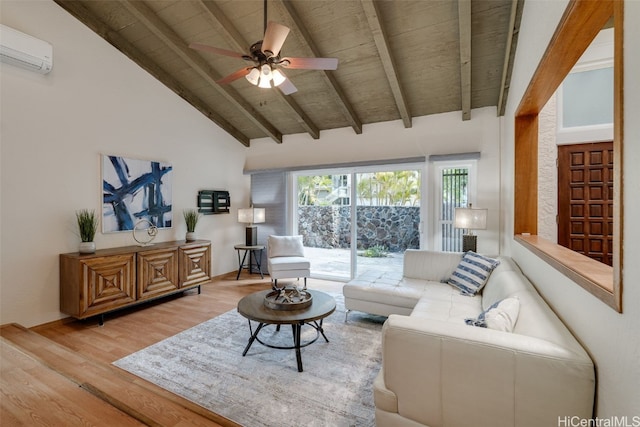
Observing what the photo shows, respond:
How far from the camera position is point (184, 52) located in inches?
143

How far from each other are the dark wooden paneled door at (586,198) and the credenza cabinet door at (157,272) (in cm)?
507

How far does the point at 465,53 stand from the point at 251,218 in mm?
4031

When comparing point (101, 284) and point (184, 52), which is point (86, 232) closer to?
point (101, 284)

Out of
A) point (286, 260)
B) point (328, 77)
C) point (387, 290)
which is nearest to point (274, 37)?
point (328, 77)

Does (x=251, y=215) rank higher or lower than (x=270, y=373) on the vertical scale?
higher

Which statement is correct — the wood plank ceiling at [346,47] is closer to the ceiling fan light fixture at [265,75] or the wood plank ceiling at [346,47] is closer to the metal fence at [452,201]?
the metal fence at [452,201]

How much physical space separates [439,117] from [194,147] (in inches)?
155

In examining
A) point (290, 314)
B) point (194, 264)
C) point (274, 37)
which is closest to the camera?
point (274, 37)

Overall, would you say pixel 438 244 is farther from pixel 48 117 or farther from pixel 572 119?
pixel 48 117

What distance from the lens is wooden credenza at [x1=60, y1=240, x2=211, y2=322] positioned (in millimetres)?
3031

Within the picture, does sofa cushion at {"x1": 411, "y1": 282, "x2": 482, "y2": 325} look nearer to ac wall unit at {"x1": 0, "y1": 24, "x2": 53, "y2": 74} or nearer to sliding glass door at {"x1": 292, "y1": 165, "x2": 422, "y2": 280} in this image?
sliding glass door at {"x1": 292, "y1": 165, "x2": 422, "y2": 280}

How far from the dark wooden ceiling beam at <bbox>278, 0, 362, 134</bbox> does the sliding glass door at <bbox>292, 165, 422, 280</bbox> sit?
2.77ft

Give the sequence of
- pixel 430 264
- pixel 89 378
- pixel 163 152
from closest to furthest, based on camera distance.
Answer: pixel 89 378
pixel 430 264
pixel 163 152

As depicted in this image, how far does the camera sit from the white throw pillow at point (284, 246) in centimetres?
481
